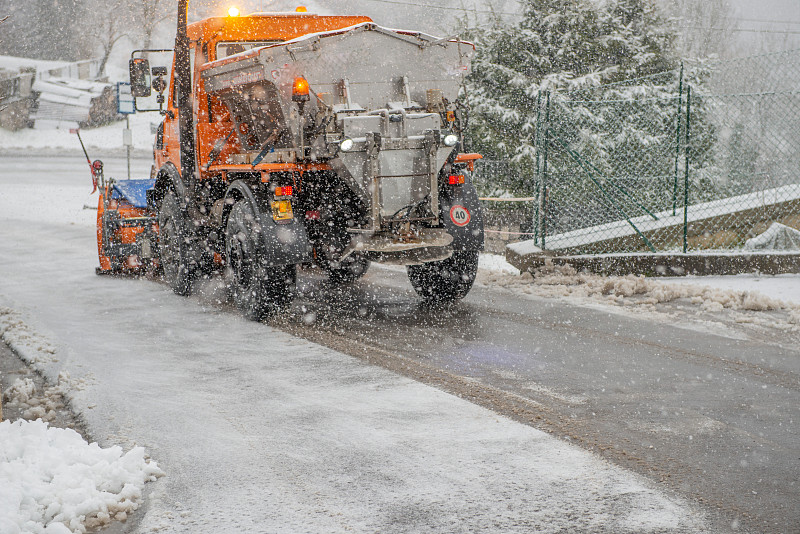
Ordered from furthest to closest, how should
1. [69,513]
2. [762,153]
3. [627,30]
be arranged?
[627,30] → [762,153] → [69,513]

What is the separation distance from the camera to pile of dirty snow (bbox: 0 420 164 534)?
3.22 m

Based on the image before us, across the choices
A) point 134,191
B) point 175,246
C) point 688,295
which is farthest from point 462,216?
point 134,191

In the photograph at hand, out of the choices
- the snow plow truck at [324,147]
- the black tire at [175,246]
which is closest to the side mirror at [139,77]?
the snow plow truck at [324,147]

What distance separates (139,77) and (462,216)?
154 inches

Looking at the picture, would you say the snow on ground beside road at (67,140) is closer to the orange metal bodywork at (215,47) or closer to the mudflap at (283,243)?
the orange metal bodywork at (215,47)

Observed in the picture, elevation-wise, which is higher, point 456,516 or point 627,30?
point 627,30

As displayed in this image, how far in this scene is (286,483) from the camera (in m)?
3.66

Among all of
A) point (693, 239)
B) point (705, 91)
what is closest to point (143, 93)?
point (693, 239)

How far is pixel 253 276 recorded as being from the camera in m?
7.43

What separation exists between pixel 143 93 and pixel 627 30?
1066 cm

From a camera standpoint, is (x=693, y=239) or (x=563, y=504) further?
(x=693, y=239)

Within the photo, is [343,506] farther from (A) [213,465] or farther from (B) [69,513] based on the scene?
(B) [69,513]

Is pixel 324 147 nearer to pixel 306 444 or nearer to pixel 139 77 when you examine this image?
pixel 139 77

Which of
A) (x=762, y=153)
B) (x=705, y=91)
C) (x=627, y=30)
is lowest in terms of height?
(x=762, y=153)
